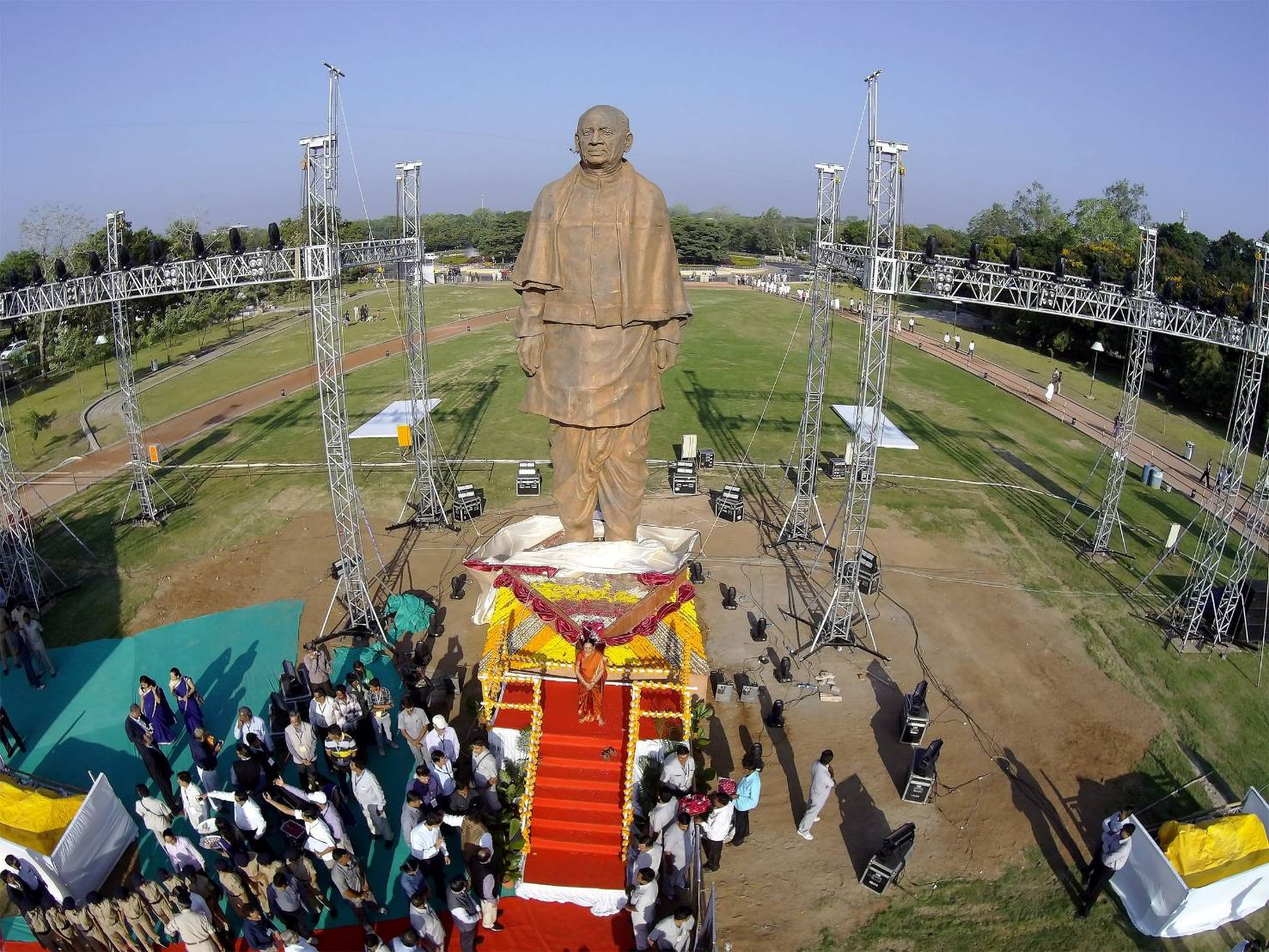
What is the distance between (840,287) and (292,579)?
76.4 meters

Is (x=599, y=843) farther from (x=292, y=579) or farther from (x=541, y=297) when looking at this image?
(x=292, y=579)

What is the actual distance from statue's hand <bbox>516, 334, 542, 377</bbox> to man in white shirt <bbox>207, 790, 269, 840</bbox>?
7.58 metres

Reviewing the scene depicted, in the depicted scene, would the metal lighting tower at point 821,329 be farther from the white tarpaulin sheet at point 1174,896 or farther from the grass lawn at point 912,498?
the white tarpaulin sheet at point 1174,896

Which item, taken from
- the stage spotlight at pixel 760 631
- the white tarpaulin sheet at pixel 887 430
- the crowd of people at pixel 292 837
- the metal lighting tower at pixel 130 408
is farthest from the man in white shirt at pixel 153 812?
the white tarpaulin sheet at pixel 887 430

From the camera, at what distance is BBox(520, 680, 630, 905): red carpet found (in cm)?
1214

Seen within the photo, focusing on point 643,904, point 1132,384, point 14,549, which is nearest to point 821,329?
point 1132,384

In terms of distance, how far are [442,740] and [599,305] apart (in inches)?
293

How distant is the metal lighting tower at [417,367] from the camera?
2300 cm

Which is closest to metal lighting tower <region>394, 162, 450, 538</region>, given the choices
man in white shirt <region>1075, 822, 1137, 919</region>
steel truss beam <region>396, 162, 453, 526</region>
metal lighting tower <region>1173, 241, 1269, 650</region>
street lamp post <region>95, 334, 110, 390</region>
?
steel truss beam <region>396, 162, 453, 526</region>

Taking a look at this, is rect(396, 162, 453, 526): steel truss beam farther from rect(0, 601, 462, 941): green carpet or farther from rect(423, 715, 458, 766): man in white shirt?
rect(423, 715, 458, 766): man in white shirt

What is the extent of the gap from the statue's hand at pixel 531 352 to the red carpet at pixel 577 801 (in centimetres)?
594

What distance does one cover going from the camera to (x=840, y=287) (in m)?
87.0

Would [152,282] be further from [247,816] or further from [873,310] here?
[873,310]

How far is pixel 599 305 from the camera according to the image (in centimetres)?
1268
